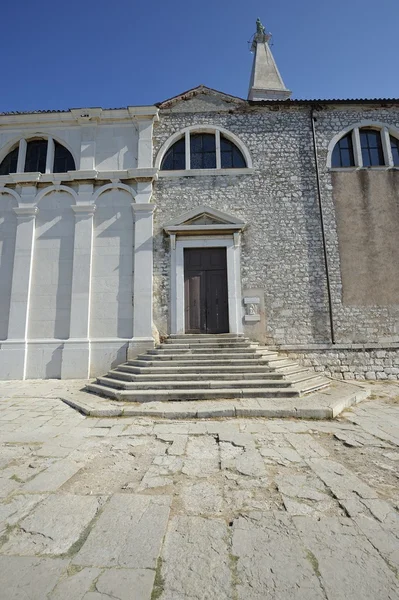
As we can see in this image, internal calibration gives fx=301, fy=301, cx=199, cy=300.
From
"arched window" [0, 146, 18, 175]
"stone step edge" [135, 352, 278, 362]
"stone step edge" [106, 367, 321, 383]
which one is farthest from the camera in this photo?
"arched window" [0, 146, 18, 175]

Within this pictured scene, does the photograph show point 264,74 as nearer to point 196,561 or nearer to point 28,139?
point 28,139

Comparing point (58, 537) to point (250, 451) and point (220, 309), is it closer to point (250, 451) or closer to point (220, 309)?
point (250, 451)

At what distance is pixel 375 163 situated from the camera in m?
11.0

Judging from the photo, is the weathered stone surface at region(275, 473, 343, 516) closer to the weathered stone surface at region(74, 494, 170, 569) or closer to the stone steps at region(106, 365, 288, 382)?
the weathered stone surface at region(74, 494, 170, 569)

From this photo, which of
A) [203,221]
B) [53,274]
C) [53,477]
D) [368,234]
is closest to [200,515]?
[53,477]

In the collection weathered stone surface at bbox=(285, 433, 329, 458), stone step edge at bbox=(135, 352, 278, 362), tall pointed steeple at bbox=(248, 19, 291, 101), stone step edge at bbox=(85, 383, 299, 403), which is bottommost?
weathered stone surface at bbox=(285, 433, 329, 458)

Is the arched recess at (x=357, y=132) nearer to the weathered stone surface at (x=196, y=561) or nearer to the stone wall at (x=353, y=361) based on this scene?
the stone wall at (x=353, y=361)

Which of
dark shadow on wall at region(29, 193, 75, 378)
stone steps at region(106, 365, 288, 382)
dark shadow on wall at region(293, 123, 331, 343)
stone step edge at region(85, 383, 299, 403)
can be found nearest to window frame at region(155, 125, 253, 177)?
dark shadow on wall at region(293, 123, 331, 343)

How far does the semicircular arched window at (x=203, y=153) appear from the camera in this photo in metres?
10.9

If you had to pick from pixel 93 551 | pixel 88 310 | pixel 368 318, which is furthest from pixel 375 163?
pixel 93 551

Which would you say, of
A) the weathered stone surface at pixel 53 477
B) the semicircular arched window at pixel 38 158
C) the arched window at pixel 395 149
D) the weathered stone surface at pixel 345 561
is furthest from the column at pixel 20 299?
the arched window at pixel 395 149

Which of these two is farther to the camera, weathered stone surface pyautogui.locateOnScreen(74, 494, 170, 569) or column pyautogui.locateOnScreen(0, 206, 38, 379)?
column pyautogui.locateOnScreen(0, 206, 38, 379)

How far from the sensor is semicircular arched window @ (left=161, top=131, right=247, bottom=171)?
10938mm

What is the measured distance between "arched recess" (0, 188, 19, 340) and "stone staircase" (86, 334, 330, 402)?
4624mm
